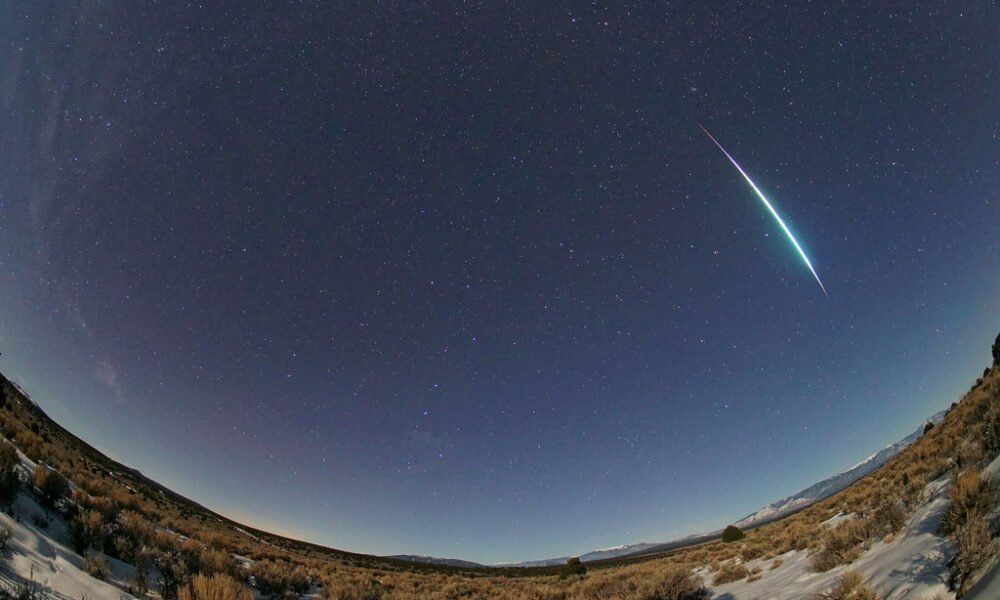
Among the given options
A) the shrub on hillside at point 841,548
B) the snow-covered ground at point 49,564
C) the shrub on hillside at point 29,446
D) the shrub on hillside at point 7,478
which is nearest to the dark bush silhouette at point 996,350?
the shrub on hillside at point 841,548

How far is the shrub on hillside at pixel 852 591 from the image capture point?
3.92 metres

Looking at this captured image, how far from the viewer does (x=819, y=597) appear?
4633 millimetres

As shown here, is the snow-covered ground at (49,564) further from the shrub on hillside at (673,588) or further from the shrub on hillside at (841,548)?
the shrub on hillside at (841,548)

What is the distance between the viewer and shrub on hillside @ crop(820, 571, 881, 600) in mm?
3919

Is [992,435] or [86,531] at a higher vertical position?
[992,435]

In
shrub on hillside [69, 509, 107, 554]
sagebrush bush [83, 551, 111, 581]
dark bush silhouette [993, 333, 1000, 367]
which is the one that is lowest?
sagebrush bush [83, 551, 111, 581]

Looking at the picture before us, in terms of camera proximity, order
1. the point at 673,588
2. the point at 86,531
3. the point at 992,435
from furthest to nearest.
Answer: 1. the point at 673,588
2. the point at 86,531
3. the point at 992,435

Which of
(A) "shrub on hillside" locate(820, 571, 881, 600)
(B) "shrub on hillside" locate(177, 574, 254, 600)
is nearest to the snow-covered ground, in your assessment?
(B) "shrub on hillside" locate(177, 574, 254, 600)

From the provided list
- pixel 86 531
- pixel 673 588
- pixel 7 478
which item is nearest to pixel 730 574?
pixel 673 588

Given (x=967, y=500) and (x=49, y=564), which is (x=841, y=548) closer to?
(x=967, y=500)

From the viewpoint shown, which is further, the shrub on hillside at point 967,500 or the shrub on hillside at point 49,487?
the shrub on hillside at point 49,487

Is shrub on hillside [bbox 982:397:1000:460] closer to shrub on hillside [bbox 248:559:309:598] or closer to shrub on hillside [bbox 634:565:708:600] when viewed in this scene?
shrub on hillside [bbox 634:565:708:600]

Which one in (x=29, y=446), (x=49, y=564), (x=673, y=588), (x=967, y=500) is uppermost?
(x=29, y=446)

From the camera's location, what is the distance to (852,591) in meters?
4.17
